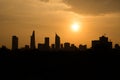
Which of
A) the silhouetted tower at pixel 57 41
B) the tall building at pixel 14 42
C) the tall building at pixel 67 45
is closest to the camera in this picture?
the tall building at pixel 14 42

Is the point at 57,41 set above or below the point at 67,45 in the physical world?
above

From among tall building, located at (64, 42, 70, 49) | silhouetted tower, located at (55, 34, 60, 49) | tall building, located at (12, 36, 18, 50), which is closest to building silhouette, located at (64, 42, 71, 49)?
tall building, located at (64, 42, 70, 49)

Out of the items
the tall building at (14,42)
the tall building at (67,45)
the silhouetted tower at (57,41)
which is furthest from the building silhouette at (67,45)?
the tall building at (14,42)

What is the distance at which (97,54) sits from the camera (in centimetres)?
4034

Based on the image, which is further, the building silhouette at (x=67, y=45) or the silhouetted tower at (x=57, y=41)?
the building silhouette at (x=67, y=45)

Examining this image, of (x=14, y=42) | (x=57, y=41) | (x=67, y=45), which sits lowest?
(x=14, y=42)

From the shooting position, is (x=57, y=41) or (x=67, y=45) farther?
(x=67, y=45)

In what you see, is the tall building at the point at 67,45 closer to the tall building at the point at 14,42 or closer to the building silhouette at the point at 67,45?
the building silhouette at the point at 67,45

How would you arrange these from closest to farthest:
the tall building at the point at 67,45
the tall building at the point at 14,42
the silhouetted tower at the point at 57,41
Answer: the tall building at the point at 14,42 → the silhouetted tower at the point at 57,41 → the tall building at the point at 67,45

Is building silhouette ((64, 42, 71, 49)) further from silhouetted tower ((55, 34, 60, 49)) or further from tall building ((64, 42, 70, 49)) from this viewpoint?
silhouetted tower ((55, 34, 60, 49))

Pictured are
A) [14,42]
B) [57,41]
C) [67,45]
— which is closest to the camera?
[14,42]

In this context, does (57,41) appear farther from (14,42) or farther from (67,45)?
(14,42)

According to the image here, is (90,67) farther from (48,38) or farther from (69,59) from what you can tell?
(48,38)

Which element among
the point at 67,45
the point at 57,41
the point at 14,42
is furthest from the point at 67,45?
the point at 14,42
